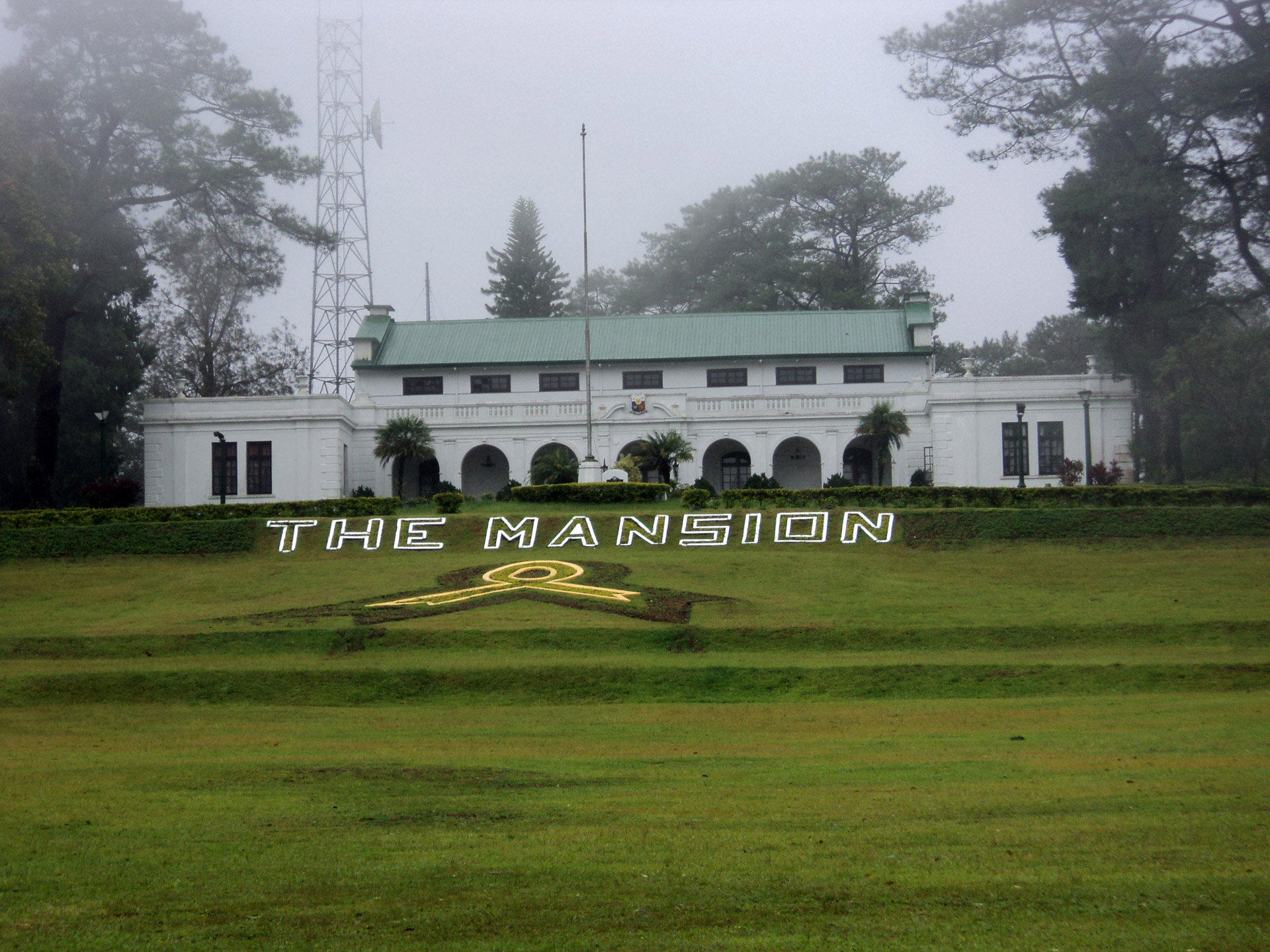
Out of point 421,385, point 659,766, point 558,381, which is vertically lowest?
point 659,766

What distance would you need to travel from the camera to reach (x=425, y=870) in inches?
318

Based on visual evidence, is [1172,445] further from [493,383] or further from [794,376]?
[493,383]

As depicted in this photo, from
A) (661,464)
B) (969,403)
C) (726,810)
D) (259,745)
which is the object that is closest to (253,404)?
(661,464)

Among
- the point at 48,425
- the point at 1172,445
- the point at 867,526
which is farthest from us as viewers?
the point at 1172,445

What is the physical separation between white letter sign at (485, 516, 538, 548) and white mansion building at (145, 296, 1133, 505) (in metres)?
12.6

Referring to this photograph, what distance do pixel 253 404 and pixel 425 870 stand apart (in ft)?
131

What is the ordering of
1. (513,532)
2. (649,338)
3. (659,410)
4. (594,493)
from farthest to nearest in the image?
(649,338) < (659,410) < (594,493) < (513,532)

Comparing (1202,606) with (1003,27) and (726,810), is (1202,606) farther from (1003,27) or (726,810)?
(1003,27)

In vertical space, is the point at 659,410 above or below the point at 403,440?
above

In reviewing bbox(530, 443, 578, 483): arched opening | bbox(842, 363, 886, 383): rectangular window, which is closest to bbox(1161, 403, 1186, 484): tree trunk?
bbox(842, 363, 886, 383): rectangular window

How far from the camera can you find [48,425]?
43.4 metres

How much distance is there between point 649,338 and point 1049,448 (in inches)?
698

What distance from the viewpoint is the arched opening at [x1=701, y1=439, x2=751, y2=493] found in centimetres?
4947

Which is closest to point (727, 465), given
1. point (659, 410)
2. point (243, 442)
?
point (659, 410)
